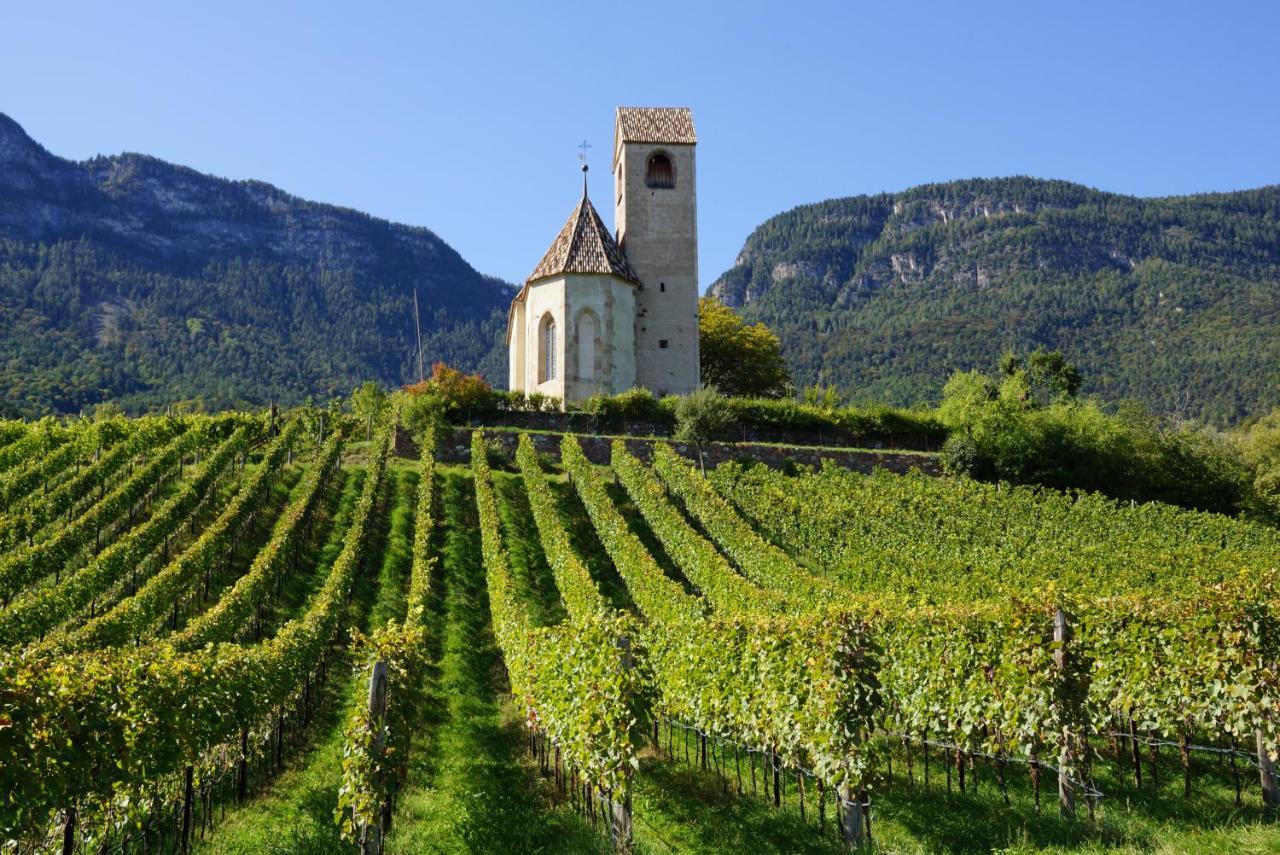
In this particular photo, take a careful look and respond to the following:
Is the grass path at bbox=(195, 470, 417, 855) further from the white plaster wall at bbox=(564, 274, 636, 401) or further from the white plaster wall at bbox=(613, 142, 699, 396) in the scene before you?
the white plaster wall at bbox=(613, 142, 699, 396)

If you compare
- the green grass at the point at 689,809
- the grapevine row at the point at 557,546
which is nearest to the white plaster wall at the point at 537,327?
the grapevine row at the point at 557,546

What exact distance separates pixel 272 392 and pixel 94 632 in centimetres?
9351

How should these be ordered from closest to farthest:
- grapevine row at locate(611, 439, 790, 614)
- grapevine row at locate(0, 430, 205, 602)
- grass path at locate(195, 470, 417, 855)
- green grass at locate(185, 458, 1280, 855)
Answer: green grass at locate(185, 458, 1280, 855), grass path at locate(195, 470, 417, 855), grapevine row at locate(611, 439, 790, 614), grapevine row at locate(0, 430, 205, 602)

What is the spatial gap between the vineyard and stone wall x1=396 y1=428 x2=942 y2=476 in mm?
12487

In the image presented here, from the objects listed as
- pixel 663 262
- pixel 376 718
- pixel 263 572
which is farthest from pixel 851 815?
pixel 663 262

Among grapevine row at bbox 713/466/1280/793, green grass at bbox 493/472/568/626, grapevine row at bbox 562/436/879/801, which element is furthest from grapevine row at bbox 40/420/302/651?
grapevine row at bbox 713/466/1280/793

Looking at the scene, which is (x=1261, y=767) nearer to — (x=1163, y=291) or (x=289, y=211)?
(x=1163, y=291)

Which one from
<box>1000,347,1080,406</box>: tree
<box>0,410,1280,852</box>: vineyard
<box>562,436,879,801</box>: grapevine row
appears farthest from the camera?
<box>1000,347,1080,406</box>: tree

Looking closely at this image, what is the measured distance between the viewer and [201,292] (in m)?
134

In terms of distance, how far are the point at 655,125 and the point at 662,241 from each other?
17.5ft

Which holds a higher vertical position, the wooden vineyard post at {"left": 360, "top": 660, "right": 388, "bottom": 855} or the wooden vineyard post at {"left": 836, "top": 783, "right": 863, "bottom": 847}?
the wooden vineyard post at {"left": 360, "top": 660, "right": 388, "bottom": 855}

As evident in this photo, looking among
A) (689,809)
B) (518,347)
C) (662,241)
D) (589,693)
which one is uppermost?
(662,241)

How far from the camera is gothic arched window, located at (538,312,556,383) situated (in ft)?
143

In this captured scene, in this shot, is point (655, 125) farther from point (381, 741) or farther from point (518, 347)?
point (381, 741)
